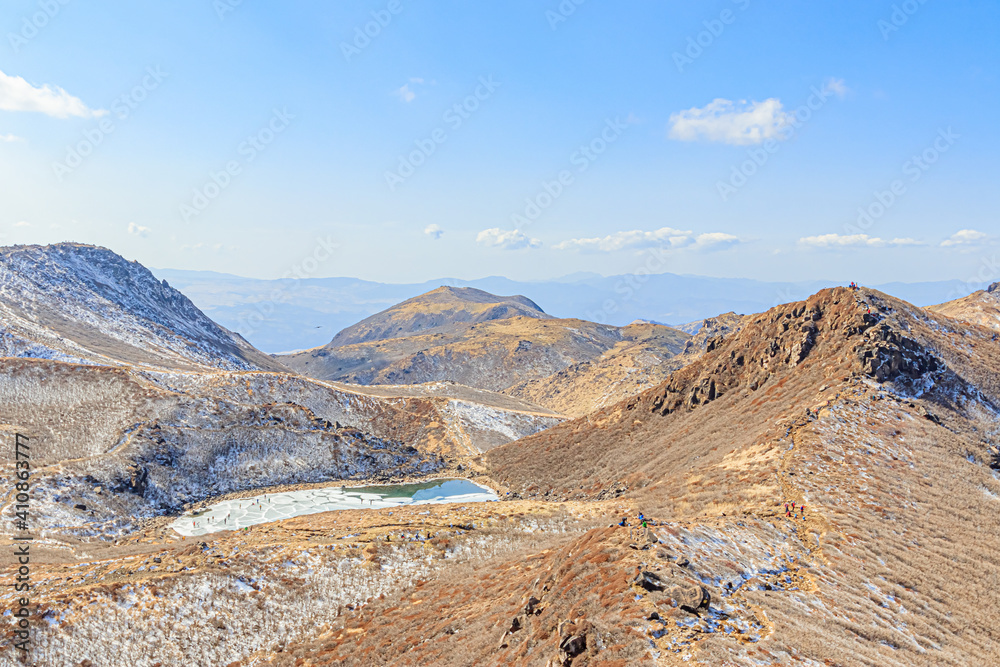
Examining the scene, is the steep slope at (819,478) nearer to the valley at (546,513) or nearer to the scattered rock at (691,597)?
the valley at (546,513)

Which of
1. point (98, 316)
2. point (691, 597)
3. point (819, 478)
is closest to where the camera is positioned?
point (691, 597)

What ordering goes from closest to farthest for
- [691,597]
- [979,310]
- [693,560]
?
1. [691,597]
2. [693,560]
3. [979,310]

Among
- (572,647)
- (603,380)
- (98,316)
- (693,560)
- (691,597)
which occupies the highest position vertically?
(98,316)

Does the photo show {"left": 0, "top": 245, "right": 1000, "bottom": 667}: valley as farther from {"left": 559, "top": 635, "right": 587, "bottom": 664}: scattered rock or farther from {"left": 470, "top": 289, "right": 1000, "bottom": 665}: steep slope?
{"left": 470, "top": 289, "right": 1000, "bottom": 665}: steep slope

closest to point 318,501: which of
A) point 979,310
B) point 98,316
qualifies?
point 98,316

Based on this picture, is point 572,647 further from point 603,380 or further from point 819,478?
point 603,380

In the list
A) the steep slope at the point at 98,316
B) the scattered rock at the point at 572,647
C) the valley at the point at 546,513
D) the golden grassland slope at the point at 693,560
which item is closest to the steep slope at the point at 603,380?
the valley at the point at 546,513
